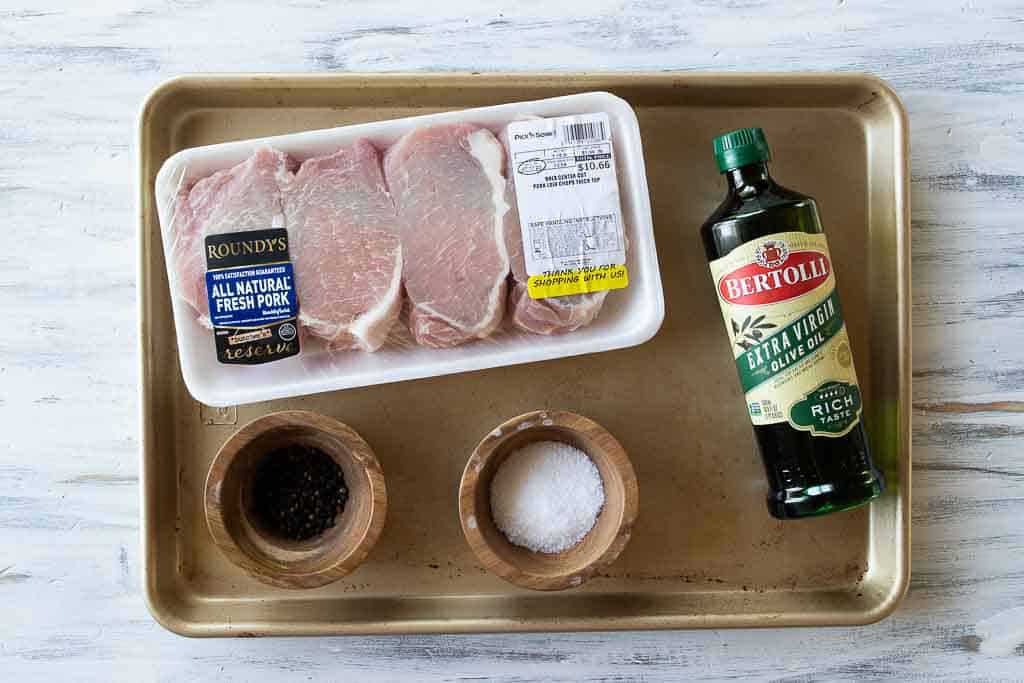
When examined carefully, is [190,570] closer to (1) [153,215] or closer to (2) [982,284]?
(1) [153,215]

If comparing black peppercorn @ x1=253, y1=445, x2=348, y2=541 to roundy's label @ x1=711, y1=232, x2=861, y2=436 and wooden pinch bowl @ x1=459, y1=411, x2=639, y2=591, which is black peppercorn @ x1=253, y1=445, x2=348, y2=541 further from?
roundy's label @ x1=711, y1=232, x2=861, y2=436

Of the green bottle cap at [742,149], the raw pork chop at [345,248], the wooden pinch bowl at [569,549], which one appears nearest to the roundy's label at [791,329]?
the green bottle cap at [742,149]

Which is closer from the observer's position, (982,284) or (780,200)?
(780,200)

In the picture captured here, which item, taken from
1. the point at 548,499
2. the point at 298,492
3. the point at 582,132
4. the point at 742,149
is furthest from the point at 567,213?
the point at 298,492

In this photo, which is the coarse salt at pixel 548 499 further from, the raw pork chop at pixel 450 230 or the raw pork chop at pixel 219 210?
the raw pork chop at pixel 219 210

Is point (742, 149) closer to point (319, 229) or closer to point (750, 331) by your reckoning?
point (750, 331)

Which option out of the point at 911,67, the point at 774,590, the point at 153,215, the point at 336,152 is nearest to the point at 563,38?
the point at 336,152

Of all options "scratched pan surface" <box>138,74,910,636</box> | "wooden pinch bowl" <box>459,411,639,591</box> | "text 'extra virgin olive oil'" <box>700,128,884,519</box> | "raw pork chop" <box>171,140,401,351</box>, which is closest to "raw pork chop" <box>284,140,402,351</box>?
"raw pork chop" <box>171,140,401,351</box>
